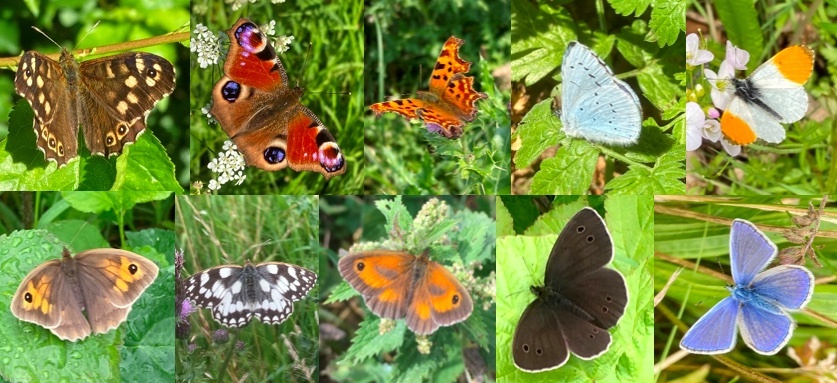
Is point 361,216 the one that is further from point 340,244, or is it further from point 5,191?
point 5,191

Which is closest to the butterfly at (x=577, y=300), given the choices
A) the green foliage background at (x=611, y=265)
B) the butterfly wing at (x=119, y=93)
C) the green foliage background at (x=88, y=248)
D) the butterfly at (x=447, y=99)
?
the green foliage background at (x=611, y=265)

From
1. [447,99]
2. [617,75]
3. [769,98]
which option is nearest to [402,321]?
[447,99]

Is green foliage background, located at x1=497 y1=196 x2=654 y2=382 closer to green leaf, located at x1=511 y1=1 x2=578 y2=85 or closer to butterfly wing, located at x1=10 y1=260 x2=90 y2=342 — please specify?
green leaf, located at x1=511 y1=1 x2=578 y2=85

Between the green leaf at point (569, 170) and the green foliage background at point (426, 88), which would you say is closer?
the green leaf at point (569, 170)

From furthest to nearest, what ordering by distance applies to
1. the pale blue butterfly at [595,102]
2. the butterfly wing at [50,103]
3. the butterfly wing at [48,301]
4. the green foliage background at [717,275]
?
the green foliage background at [717,275]
the pale blue butterfly at [595,102]
the butterfly wing at [48,301]
the butterfly wing at [50,103]

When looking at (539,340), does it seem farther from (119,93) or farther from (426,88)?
(119,93)

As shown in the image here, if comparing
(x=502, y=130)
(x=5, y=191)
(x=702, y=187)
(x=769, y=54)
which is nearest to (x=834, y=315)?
(x=702, y=187)

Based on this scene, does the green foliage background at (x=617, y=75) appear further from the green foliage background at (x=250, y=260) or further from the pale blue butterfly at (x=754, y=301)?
the green foliage background at (x=250, y=260)
